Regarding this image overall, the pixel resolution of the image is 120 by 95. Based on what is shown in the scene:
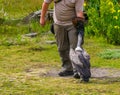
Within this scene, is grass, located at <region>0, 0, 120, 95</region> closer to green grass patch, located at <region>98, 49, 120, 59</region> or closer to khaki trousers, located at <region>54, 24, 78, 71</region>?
green grass patch, located at <region>98, 49, 120, 59</region>

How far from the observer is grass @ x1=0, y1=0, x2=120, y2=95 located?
24.1ft

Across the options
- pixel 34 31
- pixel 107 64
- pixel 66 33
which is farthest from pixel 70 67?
pixel 34 31

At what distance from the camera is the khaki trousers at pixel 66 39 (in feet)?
26.7

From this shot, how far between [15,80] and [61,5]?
1.32m

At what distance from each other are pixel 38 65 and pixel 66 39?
4.58ft

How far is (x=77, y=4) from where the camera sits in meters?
8.08

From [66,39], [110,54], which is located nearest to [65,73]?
[66,39]

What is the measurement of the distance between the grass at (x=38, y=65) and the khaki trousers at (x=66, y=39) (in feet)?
1.33

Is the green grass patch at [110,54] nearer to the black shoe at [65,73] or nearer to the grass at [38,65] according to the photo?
the grass at [38,65]

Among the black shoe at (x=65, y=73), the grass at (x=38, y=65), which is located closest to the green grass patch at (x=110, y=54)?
the grass at (x=38, y=65)

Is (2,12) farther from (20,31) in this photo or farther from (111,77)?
(111,77)

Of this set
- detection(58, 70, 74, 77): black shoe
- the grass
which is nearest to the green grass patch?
the grass

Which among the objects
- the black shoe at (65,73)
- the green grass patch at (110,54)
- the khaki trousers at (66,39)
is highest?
the khaki trousers at (66,39)

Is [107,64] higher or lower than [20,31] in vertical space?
higher
